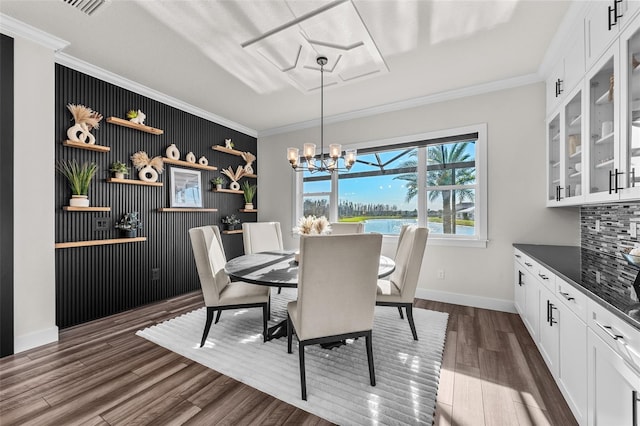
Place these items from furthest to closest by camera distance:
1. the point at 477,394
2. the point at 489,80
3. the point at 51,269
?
the point at 489,80 < the point at 51,269 < the point at 477,394

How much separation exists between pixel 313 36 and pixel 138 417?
9.20ft

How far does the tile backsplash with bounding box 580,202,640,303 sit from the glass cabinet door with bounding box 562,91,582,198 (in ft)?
1.08

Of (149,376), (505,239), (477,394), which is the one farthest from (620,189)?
(149,376)

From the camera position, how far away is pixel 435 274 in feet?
12.0

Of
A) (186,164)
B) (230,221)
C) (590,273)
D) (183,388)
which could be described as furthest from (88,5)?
(590,273)

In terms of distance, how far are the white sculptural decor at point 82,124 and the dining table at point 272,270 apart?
2.05 m

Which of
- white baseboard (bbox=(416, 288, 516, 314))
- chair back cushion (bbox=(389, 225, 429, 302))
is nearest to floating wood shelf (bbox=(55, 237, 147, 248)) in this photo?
chair back cushion (bbox=(389, 225, 429, 302))

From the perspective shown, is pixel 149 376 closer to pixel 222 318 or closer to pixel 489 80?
pixel 222 318

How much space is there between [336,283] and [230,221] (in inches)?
128

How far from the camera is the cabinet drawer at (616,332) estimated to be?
3.13ft

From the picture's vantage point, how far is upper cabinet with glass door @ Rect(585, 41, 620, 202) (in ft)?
5.28

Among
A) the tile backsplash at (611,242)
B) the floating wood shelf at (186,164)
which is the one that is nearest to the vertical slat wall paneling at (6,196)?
the floating wood shelf at (186,164)

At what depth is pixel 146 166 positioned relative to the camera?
3434 millimetres

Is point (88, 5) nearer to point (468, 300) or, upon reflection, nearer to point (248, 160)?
point (248, 160)
